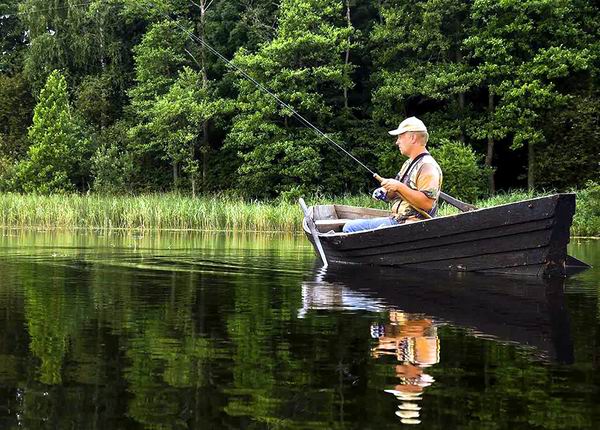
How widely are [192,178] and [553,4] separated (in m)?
14.7

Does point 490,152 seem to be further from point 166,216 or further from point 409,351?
point 409,351

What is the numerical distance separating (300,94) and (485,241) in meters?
21.6

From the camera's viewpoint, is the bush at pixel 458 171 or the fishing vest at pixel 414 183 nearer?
the fishing vest at pixel 414 183

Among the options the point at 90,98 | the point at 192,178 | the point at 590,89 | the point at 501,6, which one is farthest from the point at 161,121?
the point at 590,89

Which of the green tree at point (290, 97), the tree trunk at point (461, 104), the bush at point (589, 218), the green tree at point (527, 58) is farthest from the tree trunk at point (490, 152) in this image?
the bush at point (589, 218)

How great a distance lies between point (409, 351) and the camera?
3.35m

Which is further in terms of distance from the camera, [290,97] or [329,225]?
[290,97]

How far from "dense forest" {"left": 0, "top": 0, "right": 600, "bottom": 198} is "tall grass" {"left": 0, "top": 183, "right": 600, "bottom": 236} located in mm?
7040

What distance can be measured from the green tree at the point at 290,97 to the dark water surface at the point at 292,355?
908 inches

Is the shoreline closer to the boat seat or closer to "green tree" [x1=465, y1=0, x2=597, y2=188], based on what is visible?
the boat seat

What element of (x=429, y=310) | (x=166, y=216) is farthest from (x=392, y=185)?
(x=166, y=216)

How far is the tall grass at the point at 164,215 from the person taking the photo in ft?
59.2

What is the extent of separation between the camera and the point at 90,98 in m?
35.2

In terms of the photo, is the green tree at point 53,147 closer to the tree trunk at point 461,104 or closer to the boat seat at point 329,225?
the tree trunk at point 461,104
